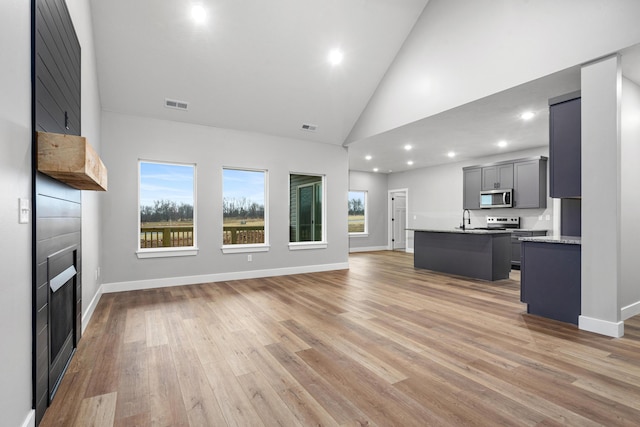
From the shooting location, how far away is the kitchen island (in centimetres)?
568

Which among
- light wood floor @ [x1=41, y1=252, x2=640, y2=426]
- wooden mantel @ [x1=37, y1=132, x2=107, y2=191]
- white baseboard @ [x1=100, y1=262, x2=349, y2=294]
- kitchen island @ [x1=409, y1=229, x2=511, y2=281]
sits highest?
wooden mantel @ [x1=37, y1=132, x2=107, y2=191]

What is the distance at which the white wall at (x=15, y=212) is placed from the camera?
133 cm

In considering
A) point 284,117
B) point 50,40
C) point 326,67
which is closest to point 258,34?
point 326,67

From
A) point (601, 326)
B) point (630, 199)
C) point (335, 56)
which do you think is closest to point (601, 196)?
point (630, 199)

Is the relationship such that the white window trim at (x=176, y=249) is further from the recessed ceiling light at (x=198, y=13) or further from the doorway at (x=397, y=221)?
the doorway at (x=397, y=221)

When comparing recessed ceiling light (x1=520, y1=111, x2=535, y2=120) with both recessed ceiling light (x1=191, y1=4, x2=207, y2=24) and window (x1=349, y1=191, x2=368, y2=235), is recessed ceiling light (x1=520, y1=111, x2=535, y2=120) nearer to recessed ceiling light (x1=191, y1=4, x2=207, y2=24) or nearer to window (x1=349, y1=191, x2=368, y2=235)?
recessed ceiling light (x1=191, y1=4, x2=207, y2=24)

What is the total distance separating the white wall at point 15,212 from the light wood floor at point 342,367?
50 centimetres

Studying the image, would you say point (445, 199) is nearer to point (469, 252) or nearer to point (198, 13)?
point (469, 252)

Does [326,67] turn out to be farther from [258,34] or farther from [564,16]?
[564,16]

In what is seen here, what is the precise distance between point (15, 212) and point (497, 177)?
26.8 ft

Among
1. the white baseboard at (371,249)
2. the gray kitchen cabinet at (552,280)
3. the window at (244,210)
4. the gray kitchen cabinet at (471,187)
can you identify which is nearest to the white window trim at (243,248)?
the window at (244,210)

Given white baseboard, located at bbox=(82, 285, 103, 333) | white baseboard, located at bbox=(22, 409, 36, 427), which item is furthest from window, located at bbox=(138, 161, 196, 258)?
white baseboard, located at bbox=(22, 409, 36, 427)

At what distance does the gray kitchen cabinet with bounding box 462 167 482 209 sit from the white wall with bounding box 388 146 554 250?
344 millimetres

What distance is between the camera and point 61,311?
2.32 metres
